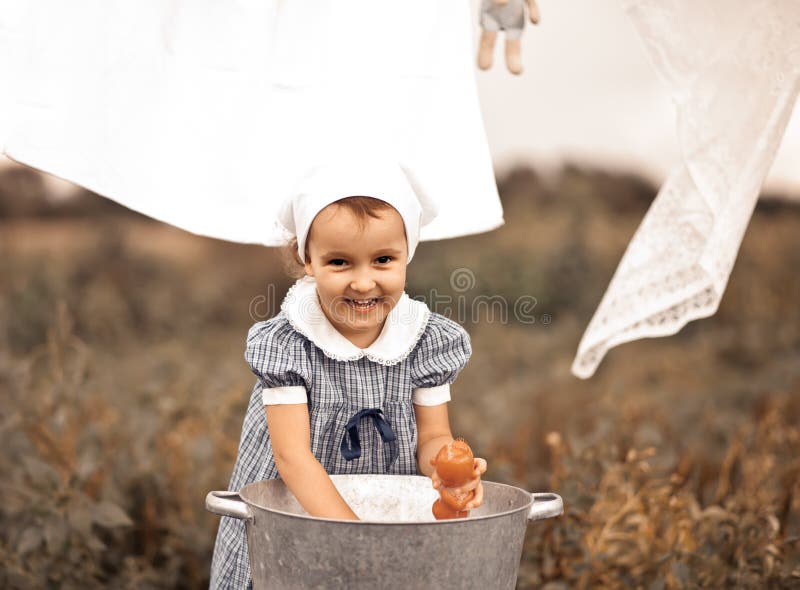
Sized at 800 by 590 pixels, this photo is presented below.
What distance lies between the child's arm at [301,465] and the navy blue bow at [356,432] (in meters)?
0.09

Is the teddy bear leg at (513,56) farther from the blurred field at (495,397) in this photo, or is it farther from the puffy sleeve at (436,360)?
the blurred field at (495,397)

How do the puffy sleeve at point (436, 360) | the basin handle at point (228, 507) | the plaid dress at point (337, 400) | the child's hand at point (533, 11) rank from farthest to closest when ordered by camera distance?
1. the child's hand at point (533, 11)
2. the puffy sleeve at point (436, 360)
3. the plaid dress at point (337, 400)
4. the basin handle at point (228, 507)

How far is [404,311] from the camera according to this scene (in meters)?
2.00

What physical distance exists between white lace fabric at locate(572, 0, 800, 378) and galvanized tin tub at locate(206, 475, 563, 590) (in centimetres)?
67

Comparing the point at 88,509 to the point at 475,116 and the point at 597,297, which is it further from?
the point at 597,297

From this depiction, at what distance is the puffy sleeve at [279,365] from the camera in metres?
1.82

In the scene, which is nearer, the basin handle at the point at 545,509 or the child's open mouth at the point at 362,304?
the basin handle at the point at 545,509

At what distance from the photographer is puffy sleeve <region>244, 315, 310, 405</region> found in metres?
1.82

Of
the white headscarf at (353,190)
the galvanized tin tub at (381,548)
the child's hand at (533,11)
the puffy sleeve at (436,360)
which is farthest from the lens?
the child's hand at (533,11)

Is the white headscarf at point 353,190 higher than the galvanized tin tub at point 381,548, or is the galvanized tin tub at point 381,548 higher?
the white headscarf at point 353,190

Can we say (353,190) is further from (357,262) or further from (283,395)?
(283,395)

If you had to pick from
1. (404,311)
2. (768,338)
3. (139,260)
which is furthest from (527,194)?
(404,311)

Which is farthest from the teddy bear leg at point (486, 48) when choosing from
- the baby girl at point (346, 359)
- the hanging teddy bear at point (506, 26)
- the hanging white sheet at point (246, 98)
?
the baby girl at point (346, 359)

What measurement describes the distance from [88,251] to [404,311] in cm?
640
